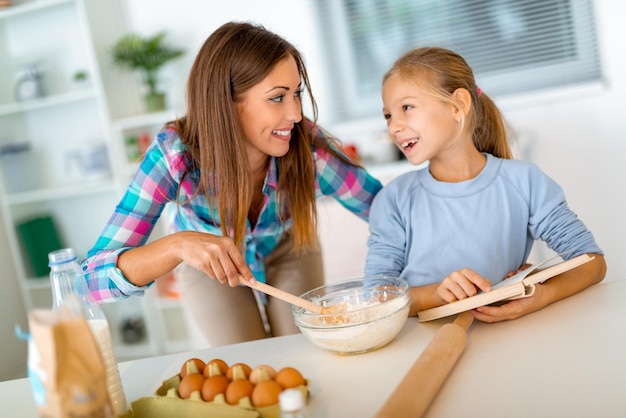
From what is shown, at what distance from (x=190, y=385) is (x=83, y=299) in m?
0.22

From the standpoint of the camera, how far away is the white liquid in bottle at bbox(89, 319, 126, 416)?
96 centimetres

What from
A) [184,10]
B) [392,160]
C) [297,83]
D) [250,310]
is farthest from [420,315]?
[184,10]

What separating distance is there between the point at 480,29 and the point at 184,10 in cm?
151

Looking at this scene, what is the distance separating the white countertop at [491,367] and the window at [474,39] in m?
2.10

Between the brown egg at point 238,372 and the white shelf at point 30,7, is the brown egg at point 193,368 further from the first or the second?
the white shelf at point 30,7

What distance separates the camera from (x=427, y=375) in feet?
2.85

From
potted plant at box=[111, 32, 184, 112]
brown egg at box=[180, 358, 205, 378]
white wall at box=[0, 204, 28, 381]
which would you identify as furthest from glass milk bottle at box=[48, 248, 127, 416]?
white wall at box=[0, 204, 28, 381]

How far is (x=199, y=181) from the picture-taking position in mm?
1555

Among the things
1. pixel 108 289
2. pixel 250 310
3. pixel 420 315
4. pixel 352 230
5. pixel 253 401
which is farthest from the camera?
pixel 352 230

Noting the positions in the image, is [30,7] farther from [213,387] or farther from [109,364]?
[213,387]

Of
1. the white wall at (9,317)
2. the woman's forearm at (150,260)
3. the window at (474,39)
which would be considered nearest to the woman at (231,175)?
the woman's forearm at (150,260)

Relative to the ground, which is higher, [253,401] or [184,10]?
[184,10]

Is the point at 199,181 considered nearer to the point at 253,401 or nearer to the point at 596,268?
the point at 253,401

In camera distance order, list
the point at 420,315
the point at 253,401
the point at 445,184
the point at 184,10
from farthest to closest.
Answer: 1. the point at 184,10
2. the point at 445,184
3. the point at 420,315
4. the point at 253,401
